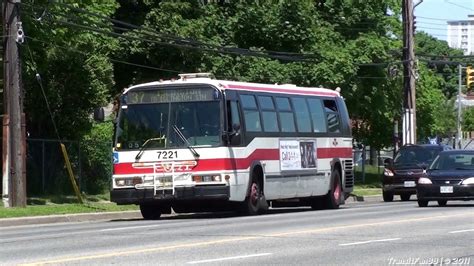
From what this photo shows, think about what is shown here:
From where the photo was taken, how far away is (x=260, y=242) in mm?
16328

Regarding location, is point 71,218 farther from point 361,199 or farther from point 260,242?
point 361,199

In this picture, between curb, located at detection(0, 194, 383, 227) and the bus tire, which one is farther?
the bus tire

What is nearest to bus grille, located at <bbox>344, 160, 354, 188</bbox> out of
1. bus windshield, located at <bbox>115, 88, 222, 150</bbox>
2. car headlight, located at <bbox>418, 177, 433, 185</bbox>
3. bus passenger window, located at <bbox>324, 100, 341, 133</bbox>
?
bus passenger window, located at <bbox>324, 100, 341, 133</bbox>

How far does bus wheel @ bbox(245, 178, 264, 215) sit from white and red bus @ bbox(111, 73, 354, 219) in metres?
0.02

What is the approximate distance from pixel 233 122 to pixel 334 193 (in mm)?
6490

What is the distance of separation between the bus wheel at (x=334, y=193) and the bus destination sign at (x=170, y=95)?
6654mm

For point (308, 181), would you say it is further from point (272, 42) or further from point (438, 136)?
point (438, 136)

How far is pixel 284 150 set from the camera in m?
26.8

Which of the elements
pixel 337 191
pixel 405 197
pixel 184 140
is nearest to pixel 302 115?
pixel 337 191

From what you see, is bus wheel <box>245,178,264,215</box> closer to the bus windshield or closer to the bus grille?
the bus windshield

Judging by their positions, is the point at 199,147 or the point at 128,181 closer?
the point at 199,147

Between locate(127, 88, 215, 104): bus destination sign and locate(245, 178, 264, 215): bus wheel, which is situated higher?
locate(127, 88, 215, 104): bus destination sign

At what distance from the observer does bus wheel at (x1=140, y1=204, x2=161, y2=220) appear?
25.7 meters

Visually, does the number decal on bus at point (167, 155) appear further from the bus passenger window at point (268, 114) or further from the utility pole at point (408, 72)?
the utility pole at point (408, 72)
